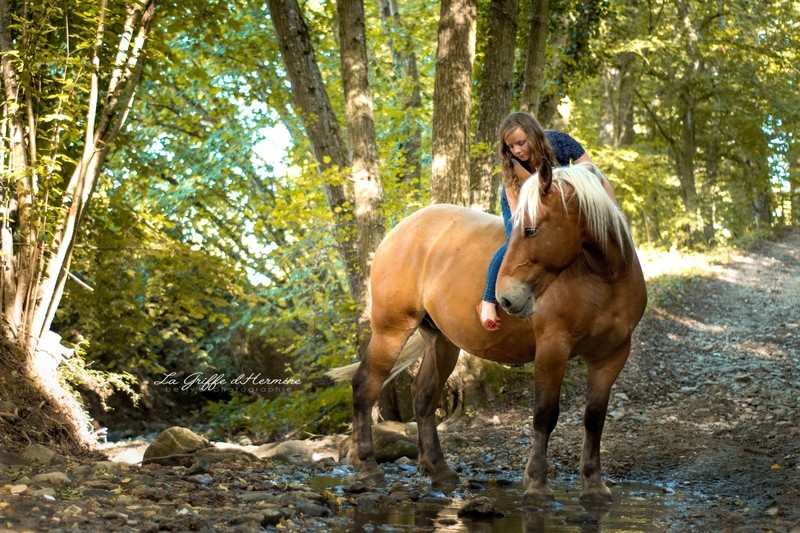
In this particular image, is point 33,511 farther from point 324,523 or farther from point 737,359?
point 737,359

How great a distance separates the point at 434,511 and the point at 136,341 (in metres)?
6.19

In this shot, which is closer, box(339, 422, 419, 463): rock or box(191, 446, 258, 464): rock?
box(191, 446, 258, 464): rock

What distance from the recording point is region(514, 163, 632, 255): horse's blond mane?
4.73 metres

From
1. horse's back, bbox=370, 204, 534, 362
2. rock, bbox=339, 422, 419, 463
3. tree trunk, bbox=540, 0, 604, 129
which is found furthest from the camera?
tree trunk, bbox=540, 0, 604, 129

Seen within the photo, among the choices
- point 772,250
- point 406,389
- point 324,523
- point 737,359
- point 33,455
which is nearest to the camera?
point 324,523

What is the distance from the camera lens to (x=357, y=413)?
6.45 metres

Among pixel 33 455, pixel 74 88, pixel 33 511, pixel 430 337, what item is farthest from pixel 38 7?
pixel 33 511

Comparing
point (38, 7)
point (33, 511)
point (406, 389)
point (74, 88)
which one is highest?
point (38, 7)

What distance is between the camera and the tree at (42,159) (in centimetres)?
677

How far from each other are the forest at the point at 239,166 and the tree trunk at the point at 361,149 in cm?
2

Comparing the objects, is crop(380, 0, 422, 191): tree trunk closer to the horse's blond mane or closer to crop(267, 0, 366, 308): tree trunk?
crop(267, 0, 366, 308): tree trunk

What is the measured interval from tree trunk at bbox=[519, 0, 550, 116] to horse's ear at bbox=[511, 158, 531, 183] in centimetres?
524

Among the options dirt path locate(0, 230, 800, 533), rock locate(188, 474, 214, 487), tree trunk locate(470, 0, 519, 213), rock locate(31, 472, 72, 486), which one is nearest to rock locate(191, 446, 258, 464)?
dirt path locate(0, 230, 800, 533)

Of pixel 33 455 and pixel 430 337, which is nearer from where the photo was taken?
pixel 33 455
